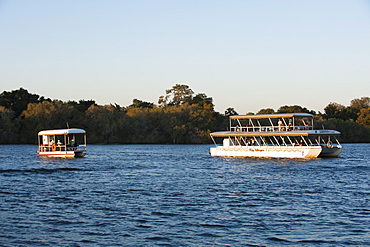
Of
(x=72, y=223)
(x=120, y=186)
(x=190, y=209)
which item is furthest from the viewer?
(x=120, y=186)

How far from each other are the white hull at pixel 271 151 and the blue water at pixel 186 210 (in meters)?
18.2

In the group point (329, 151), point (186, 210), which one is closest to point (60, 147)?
point (329, 151)

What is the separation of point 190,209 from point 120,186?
12250mm

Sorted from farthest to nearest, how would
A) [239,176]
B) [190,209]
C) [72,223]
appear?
[239,176], [190,209], [72,223]

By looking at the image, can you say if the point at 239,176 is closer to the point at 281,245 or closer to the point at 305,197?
the point at 305,197

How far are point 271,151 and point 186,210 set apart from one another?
42578mm

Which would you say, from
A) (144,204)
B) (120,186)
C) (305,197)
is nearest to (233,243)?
(144,204)

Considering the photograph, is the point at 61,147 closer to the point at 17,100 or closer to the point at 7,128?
the point at 7,128

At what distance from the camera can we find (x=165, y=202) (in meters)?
31.0

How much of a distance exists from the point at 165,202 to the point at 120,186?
30.9ft

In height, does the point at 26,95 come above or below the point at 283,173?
above

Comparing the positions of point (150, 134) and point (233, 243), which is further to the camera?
point (150, 134)

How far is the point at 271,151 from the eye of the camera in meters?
69.2

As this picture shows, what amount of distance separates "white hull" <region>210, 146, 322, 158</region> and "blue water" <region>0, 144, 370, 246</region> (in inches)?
715
